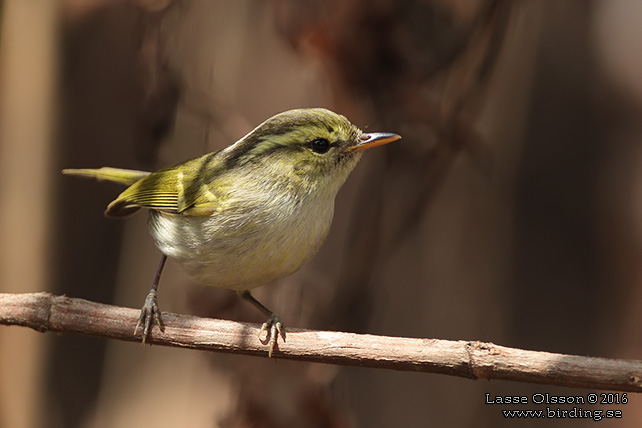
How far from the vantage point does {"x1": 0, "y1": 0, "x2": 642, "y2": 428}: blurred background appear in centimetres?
405

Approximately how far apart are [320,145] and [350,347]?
107 cm

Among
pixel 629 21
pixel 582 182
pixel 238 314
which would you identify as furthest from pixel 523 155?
pixel 238 314

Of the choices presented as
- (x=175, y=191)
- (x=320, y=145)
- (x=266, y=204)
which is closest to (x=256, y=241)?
(x=266, y=204)

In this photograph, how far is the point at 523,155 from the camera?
5309 mm

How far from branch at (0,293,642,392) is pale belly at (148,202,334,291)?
366 mm

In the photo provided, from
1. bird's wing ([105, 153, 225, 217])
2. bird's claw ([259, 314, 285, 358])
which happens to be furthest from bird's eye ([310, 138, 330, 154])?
bird's claw ([259, 314, 285, 358])

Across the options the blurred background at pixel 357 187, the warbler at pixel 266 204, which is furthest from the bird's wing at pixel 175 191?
the blurred background at pixel 357 187

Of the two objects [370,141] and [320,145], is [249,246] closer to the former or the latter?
[320,145]

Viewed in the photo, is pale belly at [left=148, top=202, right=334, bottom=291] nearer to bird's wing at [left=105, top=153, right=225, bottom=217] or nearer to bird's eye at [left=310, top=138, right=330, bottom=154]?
bird's wing at [left=105, top=153, right=225, bottom=217]

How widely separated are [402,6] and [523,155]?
1.91 meters

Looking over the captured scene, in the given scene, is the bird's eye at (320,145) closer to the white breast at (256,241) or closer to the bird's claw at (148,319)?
the white breast at (256,241)

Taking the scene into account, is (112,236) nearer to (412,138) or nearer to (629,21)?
(412,138)

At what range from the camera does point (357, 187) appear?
206 inches

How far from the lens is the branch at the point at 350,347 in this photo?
2135 mm
